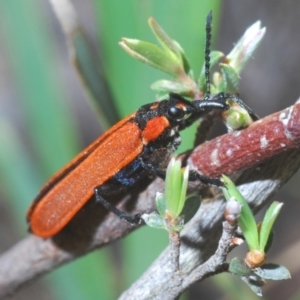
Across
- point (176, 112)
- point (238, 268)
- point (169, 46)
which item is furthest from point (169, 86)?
point (238, 268)

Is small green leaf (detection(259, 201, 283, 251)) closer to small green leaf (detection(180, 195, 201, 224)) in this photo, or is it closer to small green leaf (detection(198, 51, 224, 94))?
small green leaf (detection(180, 195, 201, 224))

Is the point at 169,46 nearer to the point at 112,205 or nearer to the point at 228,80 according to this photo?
the point at 228,80

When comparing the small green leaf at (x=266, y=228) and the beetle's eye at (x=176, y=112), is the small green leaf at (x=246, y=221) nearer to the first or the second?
the small green leaf at (x=266, y=228)

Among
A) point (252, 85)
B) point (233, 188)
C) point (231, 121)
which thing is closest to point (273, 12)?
point (252, 85)

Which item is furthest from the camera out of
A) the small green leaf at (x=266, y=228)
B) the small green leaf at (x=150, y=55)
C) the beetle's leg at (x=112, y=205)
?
the beetle's leg at (x=112, y=205)

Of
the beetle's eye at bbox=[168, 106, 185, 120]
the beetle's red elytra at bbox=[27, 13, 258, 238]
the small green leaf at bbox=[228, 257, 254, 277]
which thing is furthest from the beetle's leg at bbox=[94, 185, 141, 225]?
the small green leaf at bbox=[228, 257, 254, 277]

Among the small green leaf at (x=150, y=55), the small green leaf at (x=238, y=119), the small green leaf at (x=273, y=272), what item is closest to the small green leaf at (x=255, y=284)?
the small green leaf at (x=273, y=272)
